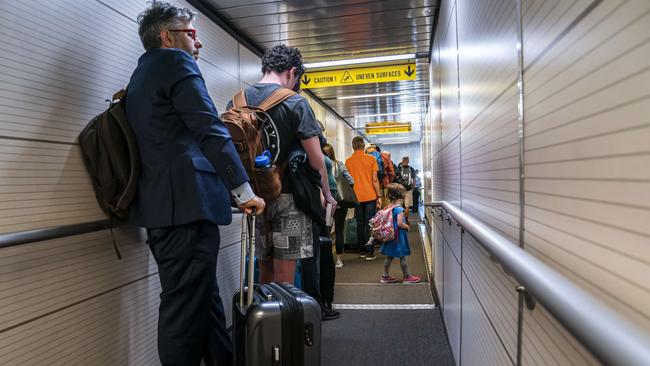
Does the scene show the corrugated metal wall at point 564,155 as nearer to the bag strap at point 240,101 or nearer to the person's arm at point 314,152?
the person's arm at point 314,152

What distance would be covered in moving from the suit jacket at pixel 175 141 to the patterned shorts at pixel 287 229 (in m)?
0.57

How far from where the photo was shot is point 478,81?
5.40 ft

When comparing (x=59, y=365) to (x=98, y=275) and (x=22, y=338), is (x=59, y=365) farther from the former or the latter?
(x=98, y=275)

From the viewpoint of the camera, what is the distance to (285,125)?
2262mm

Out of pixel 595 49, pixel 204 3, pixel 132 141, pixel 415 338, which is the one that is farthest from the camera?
pixel 204 3

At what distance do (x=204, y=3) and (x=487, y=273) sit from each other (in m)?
2.81

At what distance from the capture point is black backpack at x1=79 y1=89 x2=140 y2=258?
1.75 metres

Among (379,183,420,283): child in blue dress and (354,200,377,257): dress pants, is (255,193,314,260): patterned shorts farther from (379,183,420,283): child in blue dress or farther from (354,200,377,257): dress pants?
Answer: (354,200,377,257): dress pants

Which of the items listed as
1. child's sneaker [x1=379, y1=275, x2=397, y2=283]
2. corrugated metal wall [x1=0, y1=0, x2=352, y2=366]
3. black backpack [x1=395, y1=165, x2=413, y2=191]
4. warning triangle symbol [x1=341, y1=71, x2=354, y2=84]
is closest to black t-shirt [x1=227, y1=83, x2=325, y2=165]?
corrugated metal wall [x1=0, y1=0, x2=352, y2=366]

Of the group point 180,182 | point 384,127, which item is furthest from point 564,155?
point 384,127

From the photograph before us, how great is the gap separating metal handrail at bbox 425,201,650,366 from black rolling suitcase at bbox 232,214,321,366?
1.04m

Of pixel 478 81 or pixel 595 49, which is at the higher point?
pixel 478 81

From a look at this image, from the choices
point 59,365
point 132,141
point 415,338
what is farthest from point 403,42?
point 59,365

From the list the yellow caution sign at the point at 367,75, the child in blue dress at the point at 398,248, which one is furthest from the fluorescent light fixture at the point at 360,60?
the child in blue dress at the point at 398,248
